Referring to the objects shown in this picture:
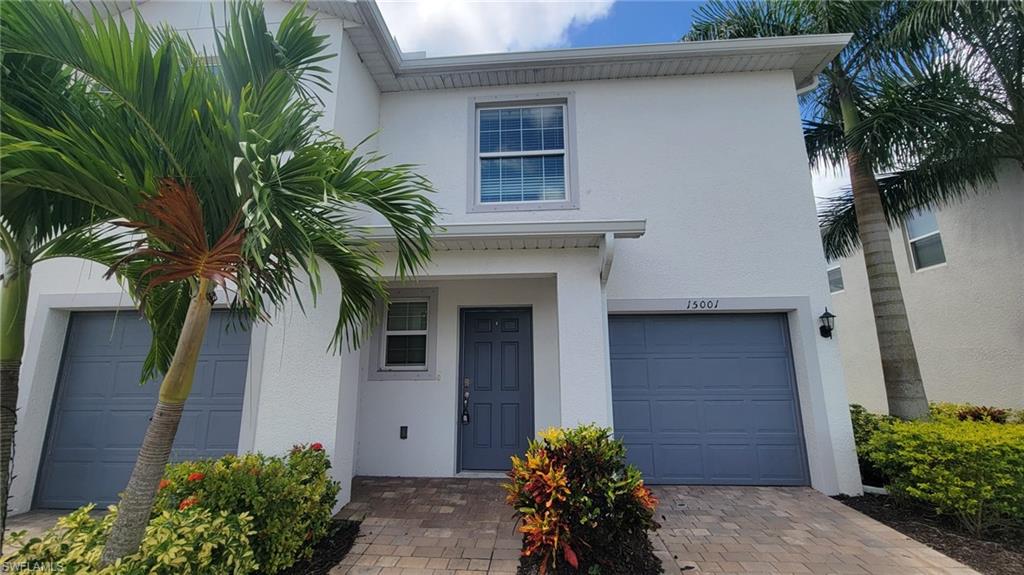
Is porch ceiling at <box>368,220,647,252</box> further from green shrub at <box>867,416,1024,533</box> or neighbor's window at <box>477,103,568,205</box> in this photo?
green shrub at <box>867,416,1024,533</box>

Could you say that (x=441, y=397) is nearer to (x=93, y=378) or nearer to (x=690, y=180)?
(x=93, y=378)

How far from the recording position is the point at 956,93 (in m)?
5.57

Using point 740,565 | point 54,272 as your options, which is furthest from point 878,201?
point 54,272

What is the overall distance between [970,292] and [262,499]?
10743mm

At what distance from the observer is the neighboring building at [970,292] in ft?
21.8

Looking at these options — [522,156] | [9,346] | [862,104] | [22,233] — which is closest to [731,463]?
[522,156]

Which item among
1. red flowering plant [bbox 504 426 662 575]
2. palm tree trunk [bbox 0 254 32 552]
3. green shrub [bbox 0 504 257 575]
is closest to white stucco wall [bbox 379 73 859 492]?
red flowering plant [bbox 504 426 662 575]

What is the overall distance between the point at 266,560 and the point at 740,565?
3.83 meters

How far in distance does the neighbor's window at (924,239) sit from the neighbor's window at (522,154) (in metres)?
6.92

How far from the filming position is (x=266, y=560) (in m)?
3.27

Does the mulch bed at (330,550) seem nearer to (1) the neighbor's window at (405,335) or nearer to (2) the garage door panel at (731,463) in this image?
(1) the neighbor's window at (405,335)

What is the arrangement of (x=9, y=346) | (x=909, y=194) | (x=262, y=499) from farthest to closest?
(x=909, y=194)
(x=262, y=499)
(x=9, y=346)

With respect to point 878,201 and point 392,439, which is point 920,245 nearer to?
point 878,201

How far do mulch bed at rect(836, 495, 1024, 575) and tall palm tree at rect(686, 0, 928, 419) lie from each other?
1452 millimetres
